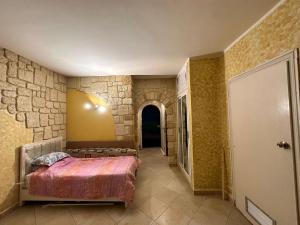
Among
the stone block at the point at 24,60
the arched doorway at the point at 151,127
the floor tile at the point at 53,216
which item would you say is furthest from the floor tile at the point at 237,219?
the arched doorway at the point at 151,127

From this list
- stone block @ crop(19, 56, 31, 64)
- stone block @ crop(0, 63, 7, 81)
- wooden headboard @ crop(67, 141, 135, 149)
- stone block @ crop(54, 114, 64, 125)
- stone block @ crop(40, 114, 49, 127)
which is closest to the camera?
stone block @ crop(0, 63, 7, 81)

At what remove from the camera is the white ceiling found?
1.62 metres

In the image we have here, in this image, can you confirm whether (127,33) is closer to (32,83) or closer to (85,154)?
(32,83)

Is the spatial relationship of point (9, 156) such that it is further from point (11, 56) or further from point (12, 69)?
point (11, 56)

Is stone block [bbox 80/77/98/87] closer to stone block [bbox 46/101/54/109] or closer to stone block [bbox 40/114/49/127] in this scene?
stone block [bbox 46/101/54/109]

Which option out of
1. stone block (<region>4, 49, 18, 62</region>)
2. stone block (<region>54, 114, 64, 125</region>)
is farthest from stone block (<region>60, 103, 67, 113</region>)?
stone block (<region>4, 49, 18, 62</region>)

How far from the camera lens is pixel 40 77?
3383 mm

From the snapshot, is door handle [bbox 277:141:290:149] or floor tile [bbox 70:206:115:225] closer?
door handle [bbox 277:141:290:149]

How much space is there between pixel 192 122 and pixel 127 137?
187 cm

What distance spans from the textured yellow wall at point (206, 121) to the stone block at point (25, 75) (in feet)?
9.30

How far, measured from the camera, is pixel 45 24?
190cm

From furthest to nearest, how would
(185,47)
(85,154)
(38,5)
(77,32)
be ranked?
1. (85,154)
2. (185,47)
3. (77,32)
4. (38,5)

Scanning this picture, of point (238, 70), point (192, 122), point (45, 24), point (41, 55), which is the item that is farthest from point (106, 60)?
point (238, 70)

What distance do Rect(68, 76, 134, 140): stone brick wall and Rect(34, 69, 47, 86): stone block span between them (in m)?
0.90
